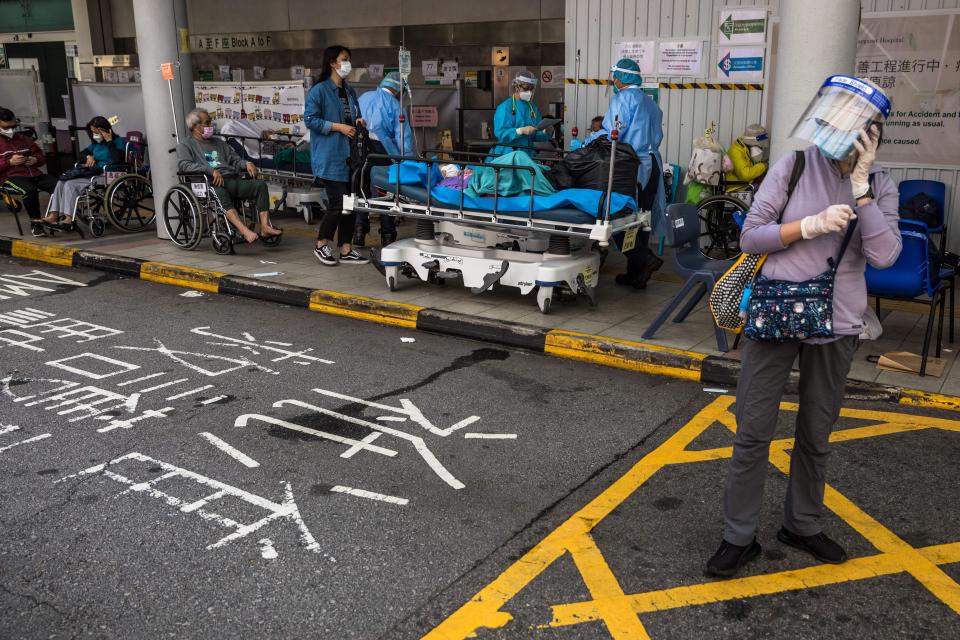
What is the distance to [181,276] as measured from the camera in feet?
28.9

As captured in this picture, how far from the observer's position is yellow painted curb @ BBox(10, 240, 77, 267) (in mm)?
9805

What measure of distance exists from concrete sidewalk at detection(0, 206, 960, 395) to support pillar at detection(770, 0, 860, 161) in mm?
1561

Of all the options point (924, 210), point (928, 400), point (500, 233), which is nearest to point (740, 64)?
point (924, 210)

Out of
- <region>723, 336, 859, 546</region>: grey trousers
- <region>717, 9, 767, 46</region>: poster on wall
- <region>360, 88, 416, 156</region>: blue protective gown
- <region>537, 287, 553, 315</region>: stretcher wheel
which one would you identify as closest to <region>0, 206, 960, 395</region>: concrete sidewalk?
<region>537, 287, 553, 315</region>: stretcher wheel

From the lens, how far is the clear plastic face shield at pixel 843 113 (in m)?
3.02

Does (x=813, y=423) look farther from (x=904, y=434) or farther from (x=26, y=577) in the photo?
(x=26, y=577)

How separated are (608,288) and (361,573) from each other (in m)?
5.10

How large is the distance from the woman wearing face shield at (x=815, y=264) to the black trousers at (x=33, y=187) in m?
10.1

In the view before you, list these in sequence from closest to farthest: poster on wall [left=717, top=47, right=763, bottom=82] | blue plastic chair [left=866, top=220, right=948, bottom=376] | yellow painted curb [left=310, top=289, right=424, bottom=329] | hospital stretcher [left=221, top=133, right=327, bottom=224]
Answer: blue plastic chair [left=866, top=220, right=948, bottom=376]
yellow painted curb [left=310, top=289, right=424, bottom=329]
poster on wall [left=717, top=47, right=763, bottom=82]
hospital stretcher [left=221, top=133, right=327, bottom=224]

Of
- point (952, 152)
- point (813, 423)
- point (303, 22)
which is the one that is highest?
point (303, 22)

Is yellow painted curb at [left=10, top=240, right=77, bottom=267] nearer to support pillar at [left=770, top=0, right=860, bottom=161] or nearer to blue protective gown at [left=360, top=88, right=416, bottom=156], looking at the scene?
blue protective gown at [left=360, top=88, right=416, bottom=156]

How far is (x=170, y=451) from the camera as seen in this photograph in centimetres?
462

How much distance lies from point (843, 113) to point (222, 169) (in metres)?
7.71

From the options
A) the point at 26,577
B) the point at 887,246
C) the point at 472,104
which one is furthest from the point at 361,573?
the point at 472,104
